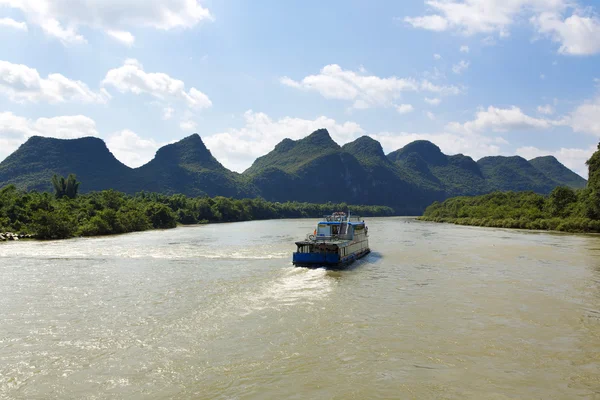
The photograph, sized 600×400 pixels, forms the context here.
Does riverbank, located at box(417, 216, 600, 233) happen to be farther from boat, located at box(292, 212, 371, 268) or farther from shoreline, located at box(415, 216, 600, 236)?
boat, located at box(292, 212, 371, 268)

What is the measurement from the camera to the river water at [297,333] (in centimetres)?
1098

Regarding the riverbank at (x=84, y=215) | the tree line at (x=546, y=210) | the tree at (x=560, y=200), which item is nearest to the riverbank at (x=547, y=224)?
the tree line at (x=546, y=210)

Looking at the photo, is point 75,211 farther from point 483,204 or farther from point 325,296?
point 483,204

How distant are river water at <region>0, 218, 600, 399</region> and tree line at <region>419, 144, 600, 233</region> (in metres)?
52.3

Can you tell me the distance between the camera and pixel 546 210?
92.8 metres

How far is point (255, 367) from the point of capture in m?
12.1

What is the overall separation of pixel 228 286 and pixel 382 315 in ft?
33.3

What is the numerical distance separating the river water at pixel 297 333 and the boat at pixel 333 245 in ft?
5.27

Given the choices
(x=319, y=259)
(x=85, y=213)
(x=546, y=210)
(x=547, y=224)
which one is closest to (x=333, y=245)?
(x=319, y=259)

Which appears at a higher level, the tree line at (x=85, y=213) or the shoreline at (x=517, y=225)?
the tree line at (x=85, y=213)

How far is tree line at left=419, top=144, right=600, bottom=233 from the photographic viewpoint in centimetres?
7312

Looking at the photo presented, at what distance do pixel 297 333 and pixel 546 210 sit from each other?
9644 cm

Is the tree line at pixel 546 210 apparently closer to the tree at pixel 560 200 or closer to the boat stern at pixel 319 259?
the tree at pixel 560 200

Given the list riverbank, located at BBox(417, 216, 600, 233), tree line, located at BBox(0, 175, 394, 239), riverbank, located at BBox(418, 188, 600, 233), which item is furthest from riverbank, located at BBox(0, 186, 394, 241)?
riverbank, located at BBox(418, 188, 600, 233)
